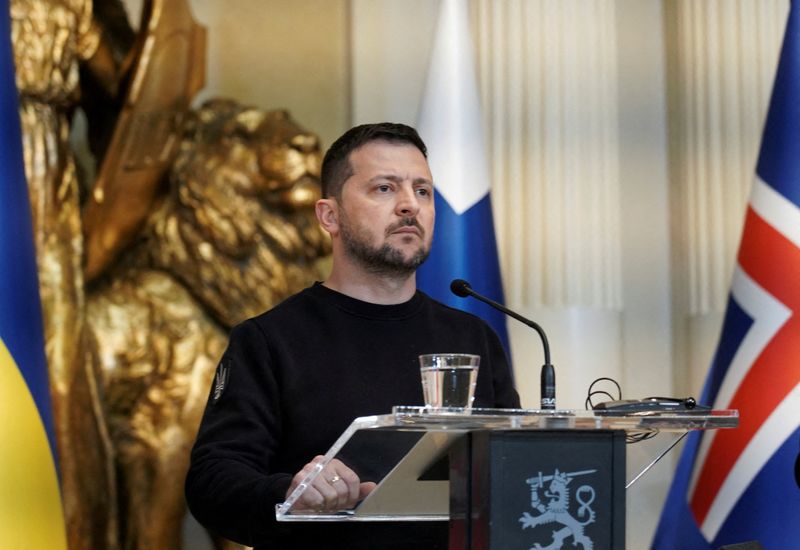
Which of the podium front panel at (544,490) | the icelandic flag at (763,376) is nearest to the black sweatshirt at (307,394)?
the podium front panel at (544,490)

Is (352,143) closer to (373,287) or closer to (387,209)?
(387,209)

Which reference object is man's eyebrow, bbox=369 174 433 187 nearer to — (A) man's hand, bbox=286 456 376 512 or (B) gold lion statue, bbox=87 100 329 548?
(A) man's hand, bbox=286 456 376 512

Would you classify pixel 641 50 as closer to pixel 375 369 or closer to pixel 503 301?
pixel 503 301

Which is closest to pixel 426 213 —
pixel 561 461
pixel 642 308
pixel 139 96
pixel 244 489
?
pixel 244 489

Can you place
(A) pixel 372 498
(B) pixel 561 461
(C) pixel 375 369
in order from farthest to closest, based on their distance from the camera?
(C) pixel 375 369
(A) pixel 372 498
(B) pixel 561 461

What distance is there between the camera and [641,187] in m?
5.22

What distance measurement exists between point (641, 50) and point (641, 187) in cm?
54

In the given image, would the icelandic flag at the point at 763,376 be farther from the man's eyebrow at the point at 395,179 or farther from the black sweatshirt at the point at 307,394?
the man's eyebrow at the point at 395,179

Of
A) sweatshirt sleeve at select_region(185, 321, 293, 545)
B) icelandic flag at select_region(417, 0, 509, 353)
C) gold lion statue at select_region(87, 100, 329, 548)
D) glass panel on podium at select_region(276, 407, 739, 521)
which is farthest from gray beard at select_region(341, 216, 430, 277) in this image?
gold lion statue at select_region(87, 100, 329, 548)

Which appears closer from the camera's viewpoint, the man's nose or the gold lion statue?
the man's nose

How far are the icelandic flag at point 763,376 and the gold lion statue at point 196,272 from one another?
A: 142 cm

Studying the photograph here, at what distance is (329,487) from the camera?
6.57 feet

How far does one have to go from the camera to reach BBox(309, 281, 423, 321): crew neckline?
9.05ft

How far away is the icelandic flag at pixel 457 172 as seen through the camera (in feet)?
13.8
